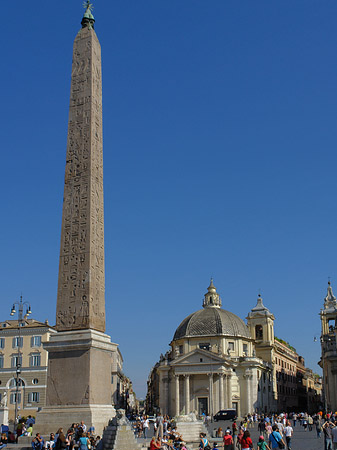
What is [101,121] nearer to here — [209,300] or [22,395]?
[22,395]

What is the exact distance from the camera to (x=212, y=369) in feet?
188

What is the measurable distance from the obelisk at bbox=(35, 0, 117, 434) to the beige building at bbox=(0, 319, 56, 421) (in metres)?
29.6

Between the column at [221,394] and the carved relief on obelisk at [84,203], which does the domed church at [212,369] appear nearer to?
the column at [221,394]

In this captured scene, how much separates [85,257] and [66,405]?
395cm

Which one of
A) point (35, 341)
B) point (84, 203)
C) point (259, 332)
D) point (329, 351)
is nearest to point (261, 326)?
point (259, 332)

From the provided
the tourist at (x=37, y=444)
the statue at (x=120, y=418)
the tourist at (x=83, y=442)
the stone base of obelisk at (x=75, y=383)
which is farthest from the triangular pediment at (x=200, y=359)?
the tourist at (x=83, y=442)

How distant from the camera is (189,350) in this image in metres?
62.0

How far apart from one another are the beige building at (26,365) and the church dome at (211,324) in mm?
20779

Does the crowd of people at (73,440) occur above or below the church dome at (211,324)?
below

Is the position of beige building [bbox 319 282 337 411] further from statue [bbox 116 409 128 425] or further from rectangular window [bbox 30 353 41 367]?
statue [bbox 116 409 128 425]

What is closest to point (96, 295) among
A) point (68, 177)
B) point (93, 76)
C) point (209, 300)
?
point (68, 177)

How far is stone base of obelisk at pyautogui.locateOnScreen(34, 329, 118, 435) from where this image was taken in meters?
14.3

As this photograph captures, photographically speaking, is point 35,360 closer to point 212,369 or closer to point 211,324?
point 212,369

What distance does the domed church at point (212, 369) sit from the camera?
188 feet
